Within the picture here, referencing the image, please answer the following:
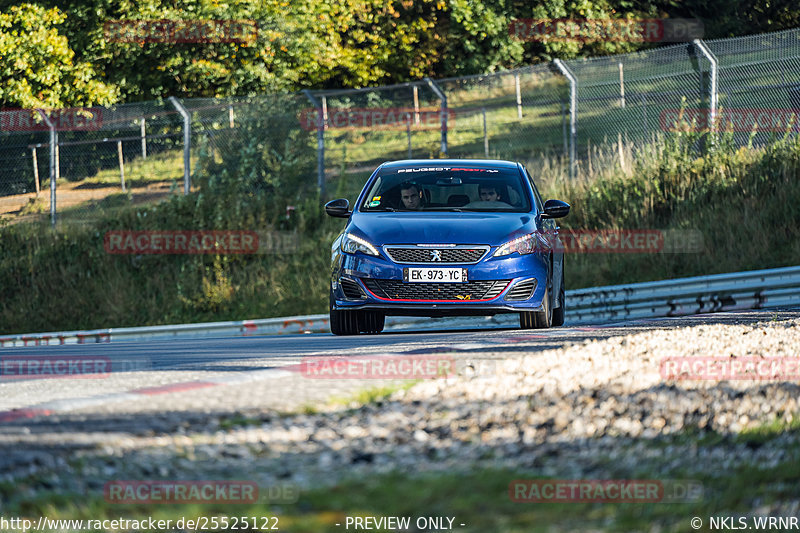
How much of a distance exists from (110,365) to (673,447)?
486 centimetres

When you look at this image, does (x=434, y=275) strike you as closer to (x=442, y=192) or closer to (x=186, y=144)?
(x=442, y=192)

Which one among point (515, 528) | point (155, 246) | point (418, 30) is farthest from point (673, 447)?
point (418, 30)

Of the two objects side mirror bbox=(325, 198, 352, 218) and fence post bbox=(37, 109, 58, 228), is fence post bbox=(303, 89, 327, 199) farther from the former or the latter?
side mirror bbox=(325, 198, 352, 218)

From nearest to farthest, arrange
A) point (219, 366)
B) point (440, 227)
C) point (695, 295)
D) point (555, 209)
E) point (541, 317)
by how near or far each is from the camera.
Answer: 1. point (219, 366)
2. point (440, 227)
3. point (541, 317)
4. point (555, 209)
5. point (695, 295)

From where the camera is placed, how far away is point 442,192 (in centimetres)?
1103

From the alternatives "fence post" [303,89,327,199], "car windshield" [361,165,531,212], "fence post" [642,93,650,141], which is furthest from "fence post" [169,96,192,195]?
"car windshield" [361,165,531,212]

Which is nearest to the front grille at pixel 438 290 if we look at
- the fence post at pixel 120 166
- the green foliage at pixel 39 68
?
the fence post at pixel 120 166

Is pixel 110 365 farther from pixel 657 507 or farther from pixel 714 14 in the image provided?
pixel 714 14

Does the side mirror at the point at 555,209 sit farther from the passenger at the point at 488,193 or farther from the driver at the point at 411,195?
the driver at the point at 411,195

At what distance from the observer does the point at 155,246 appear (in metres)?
20.2

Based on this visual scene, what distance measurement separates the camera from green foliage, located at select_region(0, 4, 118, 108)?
2688cm

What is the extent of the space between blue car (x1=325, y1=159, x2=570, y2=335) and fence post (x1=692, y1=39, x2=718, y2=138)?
28.9ft

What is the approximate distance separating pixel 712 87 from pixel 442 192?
9124 mm

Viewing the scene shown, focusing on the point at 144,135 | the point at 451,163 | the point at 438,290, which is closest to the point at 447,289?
the point at 438,290
